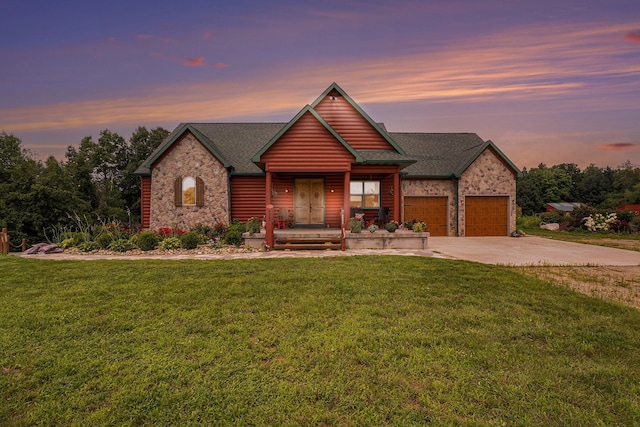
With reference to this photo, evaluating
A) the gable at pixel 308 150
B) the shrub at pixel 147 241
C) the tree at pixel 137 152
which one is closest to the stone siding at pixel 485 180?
the gable at pixel 308 150

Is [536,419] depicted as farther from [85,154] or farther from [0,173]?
[85,154]

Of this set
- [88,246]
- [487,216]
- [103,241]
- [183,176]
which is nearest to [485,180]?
[487,216]

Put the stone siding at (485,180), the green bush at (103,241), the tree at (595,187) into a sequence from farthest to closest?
the tree at (595,187) → the stone siding at (485,180) → the green bush at (103,241)

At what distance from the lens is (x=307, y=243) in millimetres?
12797

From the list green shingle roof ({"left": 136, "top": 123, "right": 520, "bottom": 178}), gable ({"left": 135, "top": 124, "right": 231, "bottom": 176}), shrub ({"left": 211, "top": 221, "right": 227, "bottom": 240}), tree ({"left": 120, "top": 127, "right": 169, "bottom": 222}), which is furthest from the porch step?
tree ({"left": 120, "top": 127, "right": 169, "bottom": 222})

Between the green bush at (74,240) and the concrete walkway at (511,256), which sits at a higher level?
the green bush at (74,240)

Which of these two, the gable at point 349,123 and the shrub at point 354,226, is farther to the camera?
the gable at point 349,123

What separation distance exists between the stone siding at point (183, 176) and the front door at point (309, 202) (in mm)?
3833

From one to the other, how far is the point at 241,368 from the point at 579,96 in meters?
24.6

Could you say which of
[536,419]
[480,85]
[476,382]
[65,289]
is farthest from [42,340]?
[480,85]

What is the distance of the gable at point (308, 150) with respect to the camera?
1291 centimetres

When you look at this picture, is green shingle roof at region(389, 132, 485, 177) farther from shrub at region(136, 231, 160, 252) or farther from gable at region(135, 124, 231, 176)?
shrub at region(136, 231, 160, 252)

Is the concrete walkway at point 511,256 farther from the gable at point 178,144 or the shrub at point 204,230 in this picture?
the gable at point 178,144

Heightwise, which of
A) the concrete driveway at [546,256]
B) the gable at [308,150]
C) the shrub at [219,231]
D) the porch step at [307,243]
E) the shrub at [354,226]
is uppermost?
the gable at [308,150]
